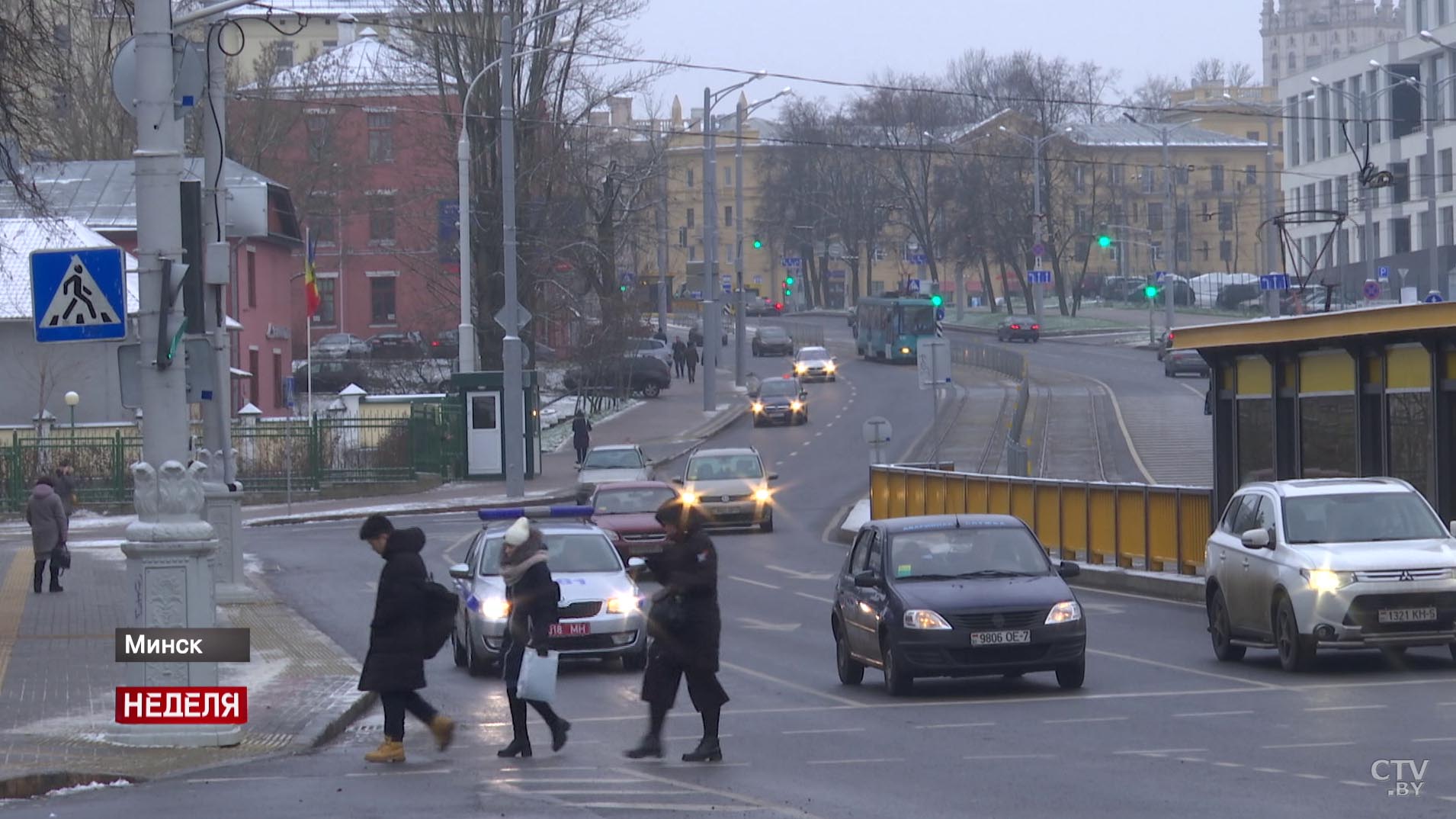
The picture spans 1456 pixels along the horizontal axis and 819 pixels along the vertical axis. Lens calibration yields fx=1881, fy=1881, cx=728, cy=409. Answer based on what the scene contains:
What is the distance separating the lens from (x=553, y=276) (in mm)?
63094

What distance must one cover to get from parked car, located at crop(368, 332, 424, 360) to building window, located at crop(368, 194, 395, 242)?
534cm

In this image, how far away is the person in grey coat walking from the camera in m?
25.5

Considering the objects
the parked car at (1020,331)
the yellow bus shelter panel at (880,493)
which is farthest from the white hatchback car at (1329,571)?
the parked car at (1020,331)

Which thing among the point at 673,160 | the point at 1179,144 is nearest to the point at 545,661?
the point at 1179,144

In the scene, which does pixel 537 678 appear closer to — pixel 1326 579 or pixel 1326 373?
pixel 1326 579

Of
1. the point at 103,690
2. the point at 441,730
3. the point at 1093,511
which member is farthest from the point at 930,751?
the point at 1093,511

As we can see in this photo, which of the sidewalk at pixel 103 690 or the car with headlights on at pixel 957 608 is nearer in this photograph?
the sidewalk at pixel 103 690

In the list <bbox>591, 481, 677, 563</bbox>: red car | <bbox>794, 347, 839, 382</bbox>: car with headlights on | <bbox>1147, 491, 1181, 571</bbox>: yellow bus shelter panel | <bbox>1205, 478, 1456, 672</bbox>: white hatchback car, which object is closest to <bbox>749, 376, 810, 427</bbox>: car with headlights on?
<bbox>794, 347, 839, 382</bbox>: car with headlights on

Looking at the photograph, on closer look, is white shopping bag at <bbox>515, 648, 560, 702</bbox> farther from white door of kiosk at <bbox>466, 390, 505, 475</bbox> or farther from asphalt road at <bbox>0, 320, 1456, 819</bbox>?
white door of kiosk at <bbox>466, 390, 505, 475</bbox>

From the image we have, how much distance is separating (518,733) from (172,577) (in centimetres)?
260

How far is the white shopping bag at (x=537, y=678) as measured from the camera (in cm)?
1217

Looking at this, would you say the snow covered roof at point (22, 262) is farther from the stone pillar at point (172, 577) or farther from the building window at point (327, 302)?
the stone pillar at point (172, 577)

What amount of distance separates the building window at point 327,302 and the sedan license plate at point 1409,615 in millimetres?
75324

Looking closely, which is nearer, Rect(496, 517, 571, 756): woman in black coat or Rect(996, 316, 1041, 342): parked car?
Rect(496, 517, 571, 756): woman in black coat
